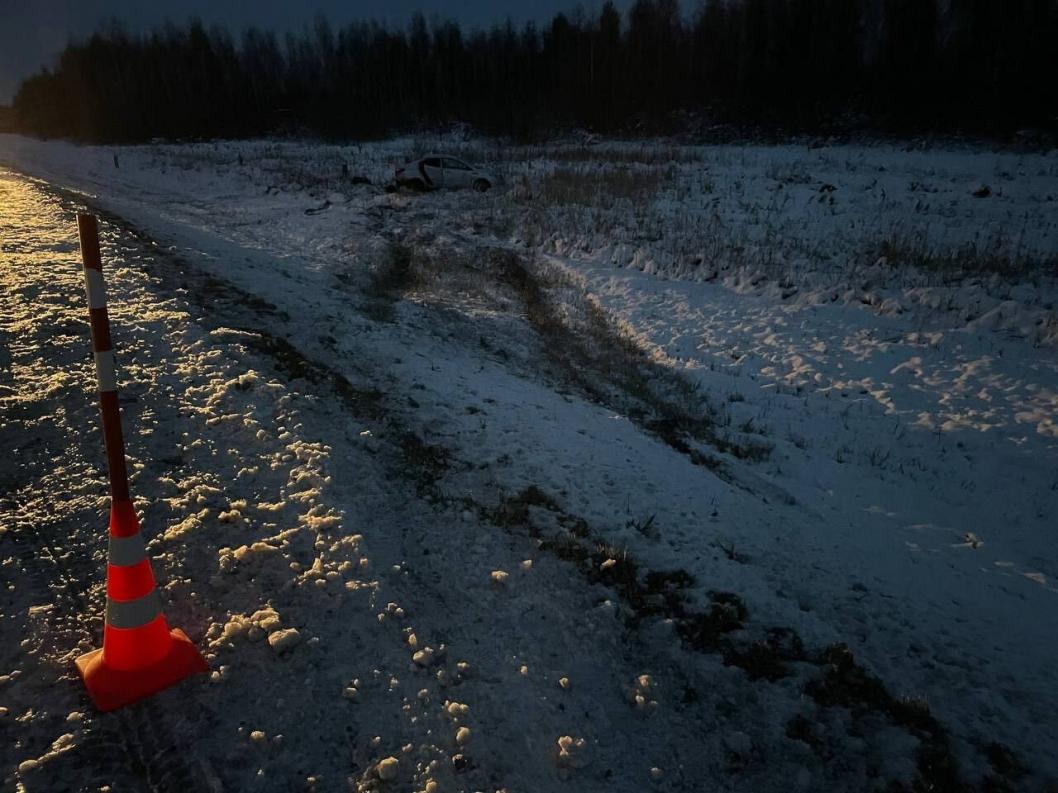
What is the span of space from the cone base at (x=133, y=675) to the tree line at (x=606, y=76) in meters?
48.8

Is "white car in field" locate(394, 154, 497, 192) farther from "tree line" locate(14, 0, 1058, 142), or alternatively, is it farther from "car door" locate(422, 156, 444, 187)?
"tree line" locate(14, 0, 1058, 142)

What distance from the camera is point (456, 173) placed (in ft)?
75.2

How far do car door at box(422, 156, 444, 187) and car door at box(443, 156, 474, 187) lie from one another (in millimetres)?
199

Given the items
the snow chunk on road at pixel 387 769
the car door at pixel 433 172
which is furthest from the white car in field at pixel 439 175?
the snow chunk on road at pixel 387 769

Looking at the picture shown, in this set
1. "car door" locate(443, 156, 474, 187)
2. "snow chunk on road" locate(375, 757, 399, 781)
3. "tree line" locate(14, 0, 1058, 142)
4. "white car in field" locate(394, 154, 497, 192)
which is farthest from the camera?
"tree line" locate(14, 0, 1058, 142)

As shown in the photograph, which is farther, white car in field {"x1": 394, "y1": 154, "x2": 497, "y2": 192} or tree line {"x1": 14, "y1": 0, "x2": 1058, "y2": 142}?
tree line {"x1": 14, "y1": 0, "x2": 1058, "y2": 142}

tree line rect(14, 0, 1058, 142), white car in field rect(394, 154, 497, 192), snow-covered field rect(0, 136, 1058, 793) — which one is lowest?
snow-covered field rect(0, 136, 1058, 793)

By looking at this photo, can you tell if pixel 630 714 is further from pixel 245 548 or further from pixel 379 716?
pixel 245 548

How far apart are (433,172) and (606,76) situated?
4441 cm

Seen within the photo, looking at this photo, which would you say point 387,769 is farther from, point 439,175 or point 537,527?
point 439,175

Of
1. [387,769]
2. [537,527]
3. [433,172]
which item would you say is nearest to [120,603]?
[387,769]

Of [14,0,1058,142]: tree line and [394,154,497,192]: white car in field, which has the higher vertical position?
[14,0,1058,142]: tree line

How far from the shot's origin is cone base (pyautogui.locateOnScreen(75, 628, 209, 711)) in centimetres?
250

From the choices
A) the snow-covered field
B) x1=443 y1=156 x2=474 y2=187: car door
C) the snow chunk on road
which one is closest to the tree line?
x1=443 y1=156 x2=474 y2=187: car door
